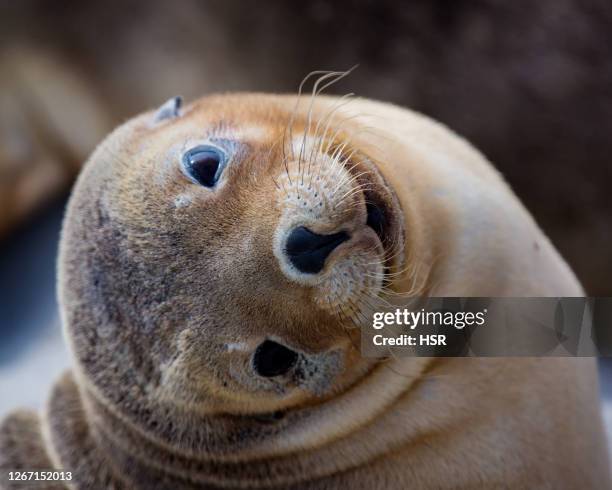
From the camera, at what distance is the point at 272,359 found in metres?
1.28

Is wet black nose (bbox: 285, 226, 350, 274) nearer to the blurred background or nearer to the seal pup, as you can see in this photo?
the seal pup

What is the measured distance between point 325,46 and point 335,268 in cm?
107

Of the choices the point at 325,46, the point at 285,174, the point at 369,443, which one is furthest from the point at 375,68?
the point at 369,443

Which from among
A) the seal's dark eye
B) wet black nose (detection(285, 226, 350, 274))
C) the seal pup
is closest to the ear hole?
the seal pup

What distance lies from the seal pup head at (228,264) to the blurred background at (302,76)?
661 millimetres

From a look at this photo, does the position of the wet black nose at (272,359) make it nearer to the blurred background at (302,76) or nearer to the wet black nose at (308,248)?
the wet black nose at (308,248)

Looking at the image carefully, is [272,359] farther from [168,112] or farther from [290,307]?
[168,112]

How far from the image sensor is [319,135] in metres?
1.36

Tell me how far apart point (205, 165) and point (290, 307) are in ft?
1.01

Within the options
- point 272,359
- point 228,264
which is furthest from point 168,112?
point 272,359

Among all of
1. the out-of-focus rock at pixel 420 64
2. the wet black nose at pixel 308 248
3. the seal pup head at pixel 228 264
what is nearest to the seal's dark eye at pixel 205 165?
the seal pup head at pixel 228 264

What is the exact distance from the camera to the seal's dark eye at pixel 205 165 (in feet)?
4.19

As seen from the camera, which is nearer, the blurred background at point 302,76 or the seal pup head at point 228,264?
the seal pup head at point 228,264

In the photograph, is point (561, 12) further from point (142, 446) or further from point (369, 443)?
point (142, 446)
